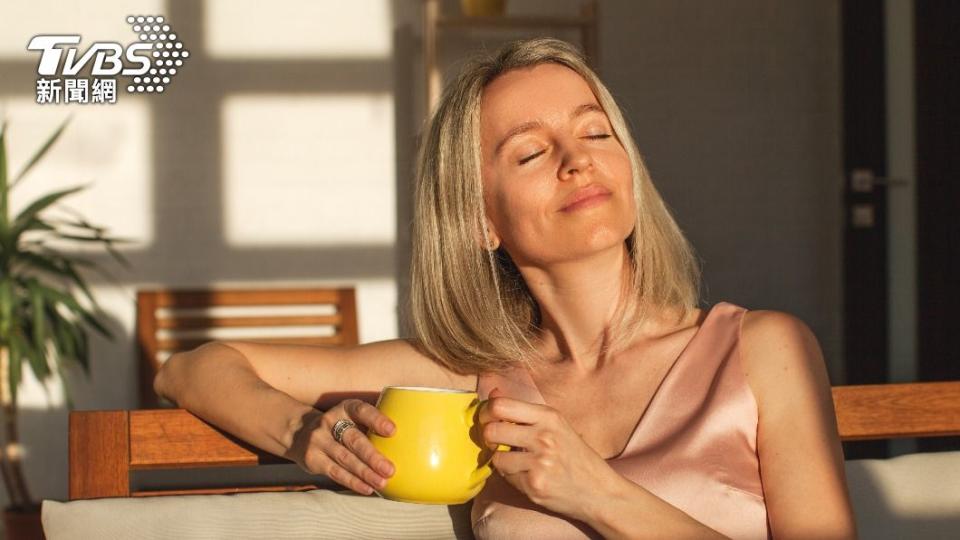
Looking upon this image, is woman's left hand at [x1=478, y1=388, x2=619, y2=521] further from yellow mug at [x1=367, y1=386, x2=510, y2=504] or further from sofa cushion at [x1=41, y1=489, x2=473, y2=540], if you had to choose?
sofa cushion at [x1=41, y1=489, x2=473, y2=540]

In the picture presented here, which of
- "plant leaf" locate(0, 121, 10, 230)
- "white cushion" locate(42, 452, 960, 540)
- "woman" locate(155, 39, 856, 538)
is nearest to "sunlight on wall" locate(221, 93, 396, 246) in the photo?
"plant leaf" locate(0, 121, 10, 230)

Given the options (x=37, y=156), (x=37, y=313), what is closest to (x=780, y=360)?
(x=37, y=313)

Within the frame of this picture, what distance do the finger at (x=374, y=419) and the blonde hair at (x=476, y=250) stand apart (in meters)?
0.38

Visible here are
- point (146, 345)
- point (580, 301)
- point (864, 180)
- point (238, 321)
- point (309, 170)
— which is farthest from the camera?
point (864, 180)

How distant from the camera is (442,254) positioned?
1.59m

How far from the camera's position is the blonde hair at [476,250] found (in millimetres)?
1508

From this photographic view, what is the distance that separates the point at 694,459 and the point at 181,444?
1.94 ft

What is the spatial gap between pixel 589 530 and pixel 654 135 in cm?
321

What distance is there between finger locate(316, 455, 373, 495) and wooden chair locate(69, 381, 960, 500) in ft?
0.56

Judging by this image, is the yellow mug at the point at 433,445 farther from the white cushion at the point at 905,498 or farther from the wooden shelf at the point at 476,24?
the wooden shelf at the point at 476,24

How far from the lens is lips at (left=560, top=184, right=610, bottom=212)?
4.53 ft

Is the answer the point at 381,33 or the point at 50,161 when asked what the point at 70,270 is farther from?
the point at 381,33

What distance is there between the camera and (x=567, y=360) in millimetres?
1541

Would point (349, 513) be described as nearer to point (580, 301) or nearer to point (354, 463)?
point (354, 463)
